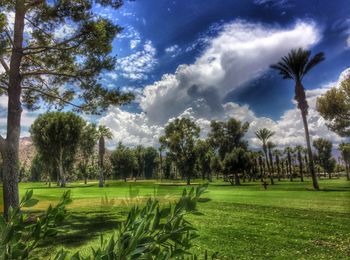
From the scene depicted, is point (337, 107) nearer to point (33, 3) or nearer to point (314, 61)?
point (314, 61)

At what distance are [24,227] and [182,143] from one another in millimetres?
68610

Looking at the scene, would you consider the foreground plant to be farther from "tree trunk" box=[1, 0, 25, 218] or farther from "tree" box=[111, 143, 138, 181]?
"tree" box=[111, 143, 138, 181]

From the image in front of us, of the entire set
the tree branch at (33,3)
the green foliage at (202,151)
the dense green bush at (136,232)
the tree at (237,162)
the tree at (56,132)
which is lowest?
the dense green bush at (136,232)

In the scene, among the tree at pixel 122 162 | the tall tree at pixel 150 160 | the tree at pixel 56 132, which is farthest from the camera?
the tall tree at pixel 150 160

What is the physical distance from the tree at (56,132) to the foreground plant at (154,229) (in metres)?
65.1

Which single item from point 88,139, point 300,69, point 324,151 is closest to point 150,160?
point 88,139

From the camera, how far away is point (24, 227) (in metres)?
0.98

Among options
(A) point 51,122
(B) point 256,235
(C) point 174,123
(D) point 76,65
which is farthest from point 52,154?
(B) point 256,235

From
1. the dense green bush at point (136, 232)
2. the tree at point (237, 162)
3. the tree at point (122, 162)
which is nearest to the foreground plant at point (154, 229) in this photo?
the dense green bush at point (136, 232)

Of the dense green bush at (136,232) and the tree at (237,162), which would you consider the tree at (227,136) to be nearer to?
the tree at (237,162)

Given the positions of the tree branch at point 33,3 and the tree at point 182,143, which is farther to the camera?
the tree at point 182,143

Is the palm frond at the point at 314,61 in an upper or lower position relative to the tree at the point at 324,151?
upper

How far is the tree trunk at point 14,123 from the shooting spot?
11.4 meters

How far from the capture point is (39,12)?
13.5 m
